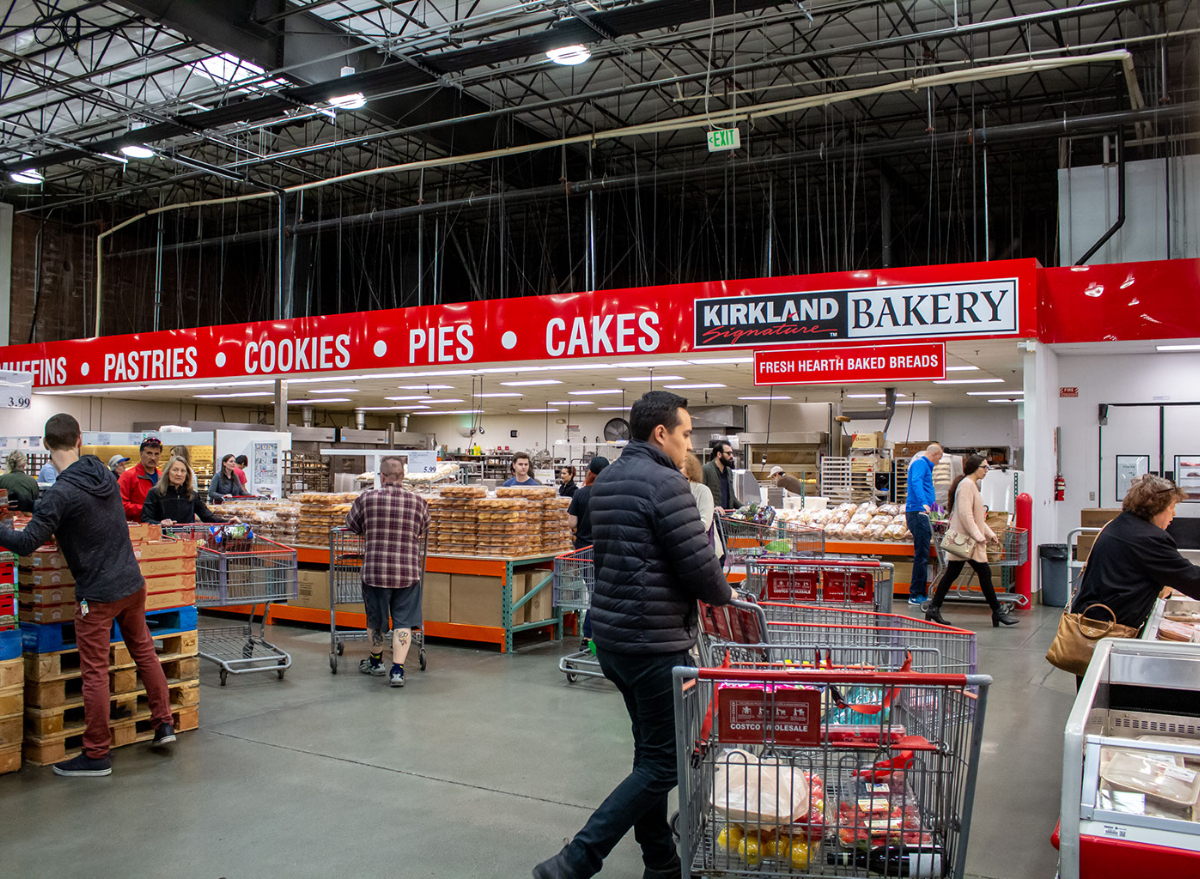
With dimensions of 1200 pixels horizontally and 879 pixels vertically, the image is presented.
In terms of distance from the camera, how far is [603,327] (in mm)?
12086

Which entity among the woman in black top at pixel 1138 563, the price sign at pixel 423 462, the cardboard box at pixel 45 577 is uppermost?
the price sign at pixel 423 462

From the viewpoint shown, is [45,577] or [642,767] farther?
[45,577]

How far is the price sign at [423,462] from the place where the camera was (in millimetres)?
14544

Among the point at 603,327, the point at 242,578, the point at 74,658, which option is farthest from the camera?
the point at 603,327

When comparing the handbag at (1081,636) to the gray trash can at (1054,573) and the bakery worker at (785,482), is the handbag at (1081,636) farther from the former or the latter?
the bakery worker at (785,482)

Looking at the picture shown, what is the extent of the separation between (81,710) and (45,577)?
3.14 ft

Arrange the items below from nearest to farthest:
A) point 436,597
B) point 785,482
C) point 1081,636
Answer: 1. point 1081,636
2. point 436,597
3. point 785,482

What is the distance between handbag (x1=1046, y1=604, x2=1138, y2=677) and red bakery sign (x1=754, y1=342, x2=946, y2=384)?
6.10 m

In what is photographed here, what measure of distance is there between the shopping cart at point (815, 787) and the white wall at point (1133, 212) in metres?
11.3

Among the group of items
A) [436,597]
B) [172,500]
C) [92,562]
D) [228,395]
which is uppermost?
[228,395]

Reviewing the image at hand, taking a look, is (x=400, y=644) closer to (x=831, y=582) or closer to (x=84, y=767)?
(x=84, y=767)
